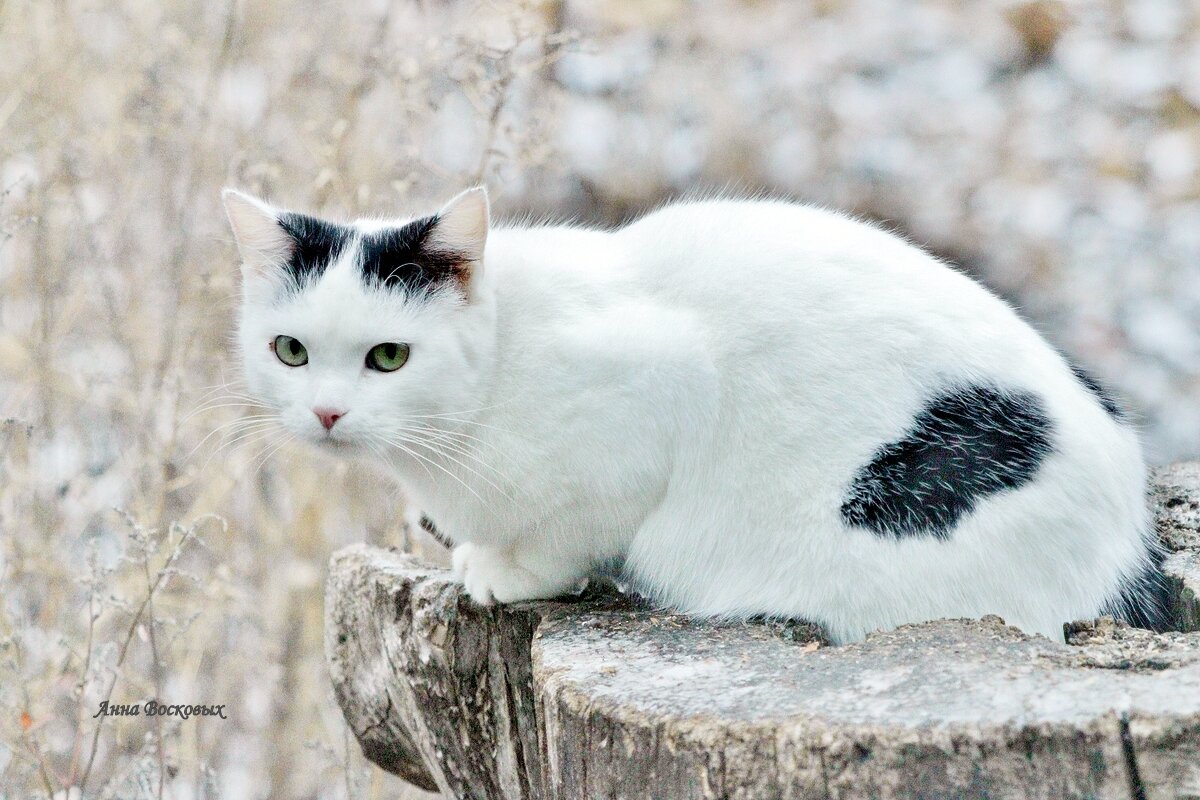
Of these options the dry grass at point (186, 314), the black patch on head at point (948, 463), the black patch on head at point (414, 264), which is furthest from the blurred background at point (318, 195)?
the black patch on head at point (948, 463)

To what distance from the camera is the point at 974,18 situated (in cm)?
576

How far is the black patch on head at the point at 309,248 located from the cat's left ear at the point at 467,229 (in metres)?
0.20

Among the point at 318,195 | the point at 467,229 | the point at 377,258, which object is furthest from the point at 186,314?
the point at 467,229

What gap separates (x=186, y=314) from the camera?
371 cm

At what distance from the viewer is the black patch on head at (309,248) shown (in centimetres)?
208

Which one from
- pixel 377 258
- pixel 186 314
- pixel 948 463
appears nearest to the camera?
pixel 948 463

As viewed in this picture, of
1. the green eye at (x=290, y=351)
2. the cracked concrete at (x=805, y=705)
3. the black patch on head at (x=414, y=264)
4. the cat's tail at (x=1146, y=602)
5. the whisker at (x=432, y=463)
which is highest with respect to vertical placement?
the black patch on head at (x=414, y=264)

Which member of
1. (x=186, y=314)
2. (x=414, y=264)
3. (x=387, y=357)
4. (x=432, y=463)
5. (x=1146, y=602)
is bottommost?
(x=1146, y=602)

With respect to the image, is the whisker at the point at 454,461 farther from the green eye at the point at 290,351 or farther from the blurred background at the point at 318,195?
the blurred background at the point at 318,195

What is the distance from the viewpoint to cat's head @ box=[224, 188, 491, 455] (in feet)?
6.54

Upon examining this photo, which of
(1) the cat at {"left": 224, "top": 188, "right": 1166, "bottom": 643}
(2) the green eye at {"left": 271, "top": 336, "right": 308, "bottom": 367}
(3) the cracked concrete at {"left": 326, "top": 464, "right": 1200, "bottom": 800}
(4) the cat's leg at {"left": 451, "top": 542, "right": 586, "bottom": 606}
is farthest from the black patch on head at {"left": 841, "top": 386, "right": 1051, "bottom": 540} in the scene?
(2) the green eye at {"left": 271, "top": 336, "right": 308, "bottom": 367}

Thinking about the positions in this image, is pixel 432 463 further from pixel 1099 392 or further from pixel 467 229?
pixel 1099 392

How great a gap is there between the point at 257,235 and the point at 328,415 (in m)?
0.40

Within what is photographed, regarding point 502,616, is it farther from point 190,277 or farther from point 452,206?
point 190,277
